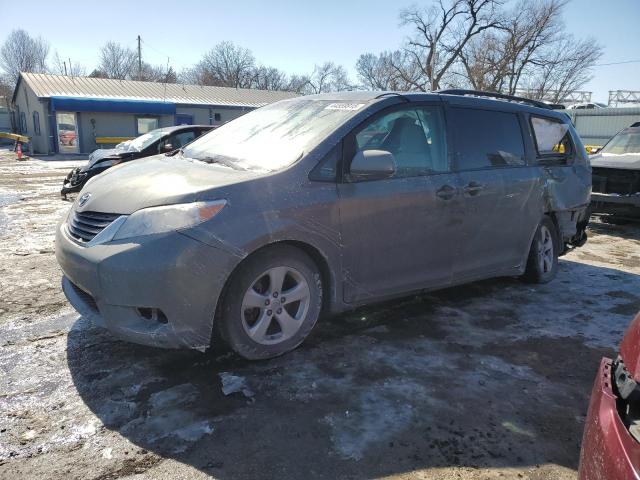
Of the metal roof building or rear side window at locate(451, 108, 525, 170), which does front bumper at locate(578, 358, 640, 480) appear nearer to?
rear side window at locate(451, 108, 525, 170)

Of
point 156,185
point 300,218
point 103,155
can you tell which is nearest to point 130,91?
point 103,155

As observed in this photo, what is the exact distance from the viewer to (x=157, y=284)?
285 centimetres

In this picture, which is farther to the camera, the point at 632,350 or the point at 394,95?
the point at 394,95

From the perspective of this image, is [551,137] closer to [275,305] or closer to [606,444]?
[275,305]

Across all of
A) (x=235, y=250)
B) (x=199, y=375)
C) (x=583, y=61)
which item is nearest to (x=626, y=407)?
(x=235, y=250)

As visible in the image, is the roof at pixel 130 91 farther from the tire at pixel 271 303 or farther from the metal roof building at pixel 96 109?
the tire at pixel 271 303

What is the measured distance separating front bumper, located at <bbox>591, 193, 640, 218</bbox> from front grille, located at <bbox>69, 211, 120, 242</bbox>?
26.9 ft

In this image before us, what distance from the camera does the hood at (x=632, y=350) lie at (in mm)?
1646

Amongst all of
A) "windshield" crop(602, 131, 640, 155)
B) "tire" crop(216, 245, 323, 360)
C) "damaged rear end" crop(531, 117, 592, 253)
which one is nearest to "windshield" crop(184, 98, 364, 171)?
"tire" crop(216, 245, 323, 360)

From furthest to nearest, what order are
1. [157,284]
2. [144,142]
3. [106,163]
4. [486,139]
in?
[144,142] → [106,163] → [486,139] → [157,284]

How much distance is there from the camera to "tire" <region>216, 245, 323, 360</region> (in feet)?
10.3

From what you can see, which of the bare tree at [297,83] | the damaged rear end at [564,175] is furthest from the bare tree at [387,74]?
the damaged rear end at [564,175]

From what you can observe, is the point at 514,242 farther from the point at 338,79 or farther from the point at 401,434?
the point at 338,79

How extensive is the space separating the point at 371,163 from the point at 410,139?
668mm
